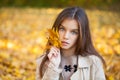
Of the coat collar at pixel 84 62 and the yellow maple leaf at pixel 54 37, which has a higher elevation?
the yellow maple leaf at pixel 54 37

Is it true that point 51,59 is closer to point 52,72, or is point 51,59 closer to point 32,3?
point 52,72

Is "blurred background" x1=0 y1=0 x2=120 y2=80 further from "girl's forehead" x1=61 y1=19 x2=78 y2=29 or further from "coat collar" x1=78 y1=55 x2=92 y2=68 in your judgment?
"girl's forehead" x1=61 y1=19 x2=78 y2=29

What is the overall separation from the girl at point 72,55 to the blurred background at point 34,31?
1.29 m

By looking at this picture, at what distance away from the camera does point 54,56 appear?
409 centimetres

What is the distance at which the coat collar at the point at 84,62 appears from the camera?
416 centimetres

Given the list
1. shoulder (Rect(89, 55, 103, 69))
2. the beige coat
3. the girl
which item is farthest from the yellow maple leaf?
shoulder (Rect(89, 55, 103, 69))

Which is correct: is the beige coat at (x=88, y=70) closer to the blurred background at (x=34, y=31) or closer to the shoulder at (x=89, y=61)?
the shoulder at (x=89, y=61)

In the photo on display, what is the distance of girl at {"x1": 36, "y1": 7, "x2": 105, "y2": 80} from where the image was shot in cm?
407

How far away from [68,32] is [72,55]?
32 cm

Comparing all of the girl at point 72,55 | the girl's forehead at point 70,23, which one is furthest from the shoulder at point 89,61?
the girl's forehead at point 70,23

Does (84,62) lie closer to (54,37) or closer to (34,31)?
(54,37)

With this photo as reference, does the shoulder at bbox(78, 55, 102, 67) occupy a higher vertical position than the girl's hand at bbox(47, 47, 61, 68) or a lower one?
lower

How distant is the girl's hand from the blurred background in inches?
59.7

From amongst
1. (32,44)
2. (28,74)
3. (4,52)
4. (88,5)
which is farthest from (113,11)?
(28,74)
